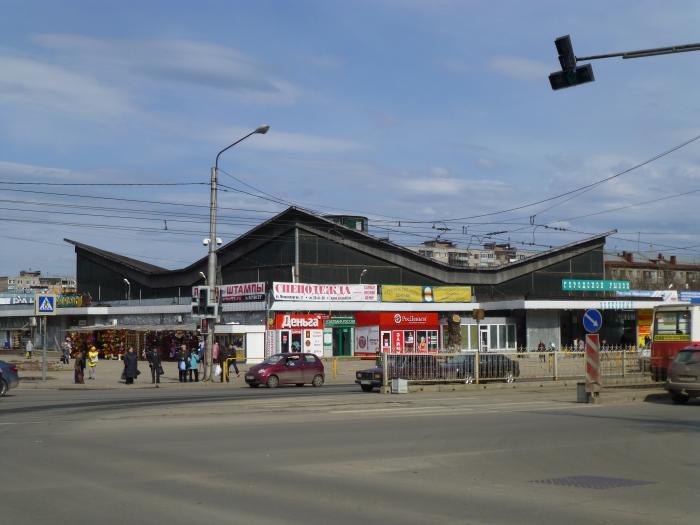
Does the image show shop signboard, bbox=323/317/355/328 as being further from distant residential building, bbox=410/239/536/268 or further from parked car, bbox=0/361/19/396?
distant residential building, bbox=410/239/536/268

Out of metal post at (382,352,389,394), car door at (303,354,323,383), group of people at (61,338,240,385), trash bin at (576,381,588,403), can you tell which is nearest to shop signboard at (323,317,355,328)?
group of people at (61,338,240,385)

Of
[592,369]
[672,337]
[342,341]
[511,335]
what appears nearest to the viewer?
[592,369]

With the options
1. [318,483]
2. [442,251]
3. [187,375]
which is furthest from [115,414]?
[442,251]

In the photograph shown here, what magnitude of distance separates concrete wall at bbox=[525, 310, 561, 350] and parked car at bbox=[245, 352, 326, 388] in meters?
37.2

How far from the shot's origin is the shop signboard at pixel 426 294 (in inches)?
2687

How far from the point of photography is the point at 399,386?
2947 cm

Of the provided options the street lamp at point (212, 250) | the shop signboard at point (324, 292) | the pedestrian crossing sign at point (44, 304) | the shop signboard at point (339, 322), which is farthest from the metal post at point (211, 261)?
the shop signboard at point (339, 322)

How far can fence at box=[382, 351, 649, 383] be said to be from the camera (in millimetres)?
30016

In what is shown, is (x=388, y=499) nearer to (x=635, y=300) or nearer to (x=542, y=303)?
(x=542, y=303)

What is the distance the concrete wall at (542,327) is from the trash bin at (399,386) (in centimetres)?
4373

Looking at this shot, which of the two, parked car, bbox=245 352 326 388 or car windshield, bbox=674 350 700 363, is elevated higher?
car windshield, bbox=674 350 700 363

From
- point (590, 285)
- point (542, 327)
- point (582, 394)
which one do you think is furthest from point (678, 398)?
point (590, 285)

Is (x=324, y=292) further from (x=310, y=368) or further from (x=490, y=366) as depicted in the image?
(x=490, y=366)

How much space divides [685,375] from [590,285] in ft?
176
